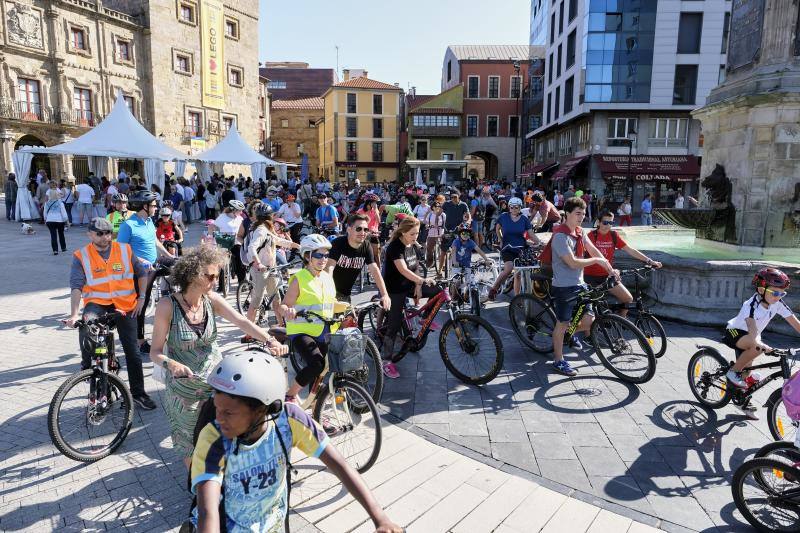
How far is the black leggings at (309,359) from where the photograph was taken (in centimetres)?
415

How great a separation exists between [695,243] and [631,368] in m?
6.31

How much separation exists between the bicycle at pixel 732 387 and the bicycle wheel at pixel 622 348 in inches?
19.1

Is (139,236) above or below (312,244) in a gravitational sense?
below

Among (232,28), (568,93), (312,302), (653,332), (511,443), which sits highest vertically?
(232,28)

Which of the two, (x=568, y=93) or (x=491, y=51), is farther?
(x=491, y=51)

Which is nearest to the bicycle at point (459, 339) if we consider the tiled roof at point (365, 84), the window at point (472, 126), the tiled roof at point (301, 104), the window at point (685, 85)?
the window at point (685, 85)

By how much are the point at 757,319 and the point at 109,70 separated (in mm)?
38992

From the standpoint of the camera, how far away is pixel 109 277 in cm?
458

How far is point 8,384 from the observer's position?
5441 mm

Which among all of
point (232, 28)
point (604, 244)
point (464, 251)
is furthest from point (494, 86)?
point (604, 244)

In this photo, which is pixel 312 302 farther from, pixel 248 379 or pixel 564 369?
pixel 564 369

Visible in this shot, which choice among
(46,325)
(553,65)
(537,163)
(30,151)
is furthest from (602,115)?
(46,325)

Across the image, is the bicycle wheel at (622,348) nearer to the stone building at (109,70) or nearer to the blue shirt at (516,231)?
the blue shirt at (516,231)

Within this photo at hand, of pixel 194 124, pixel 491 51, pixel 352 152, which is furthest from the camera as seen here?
pixel 352 152
